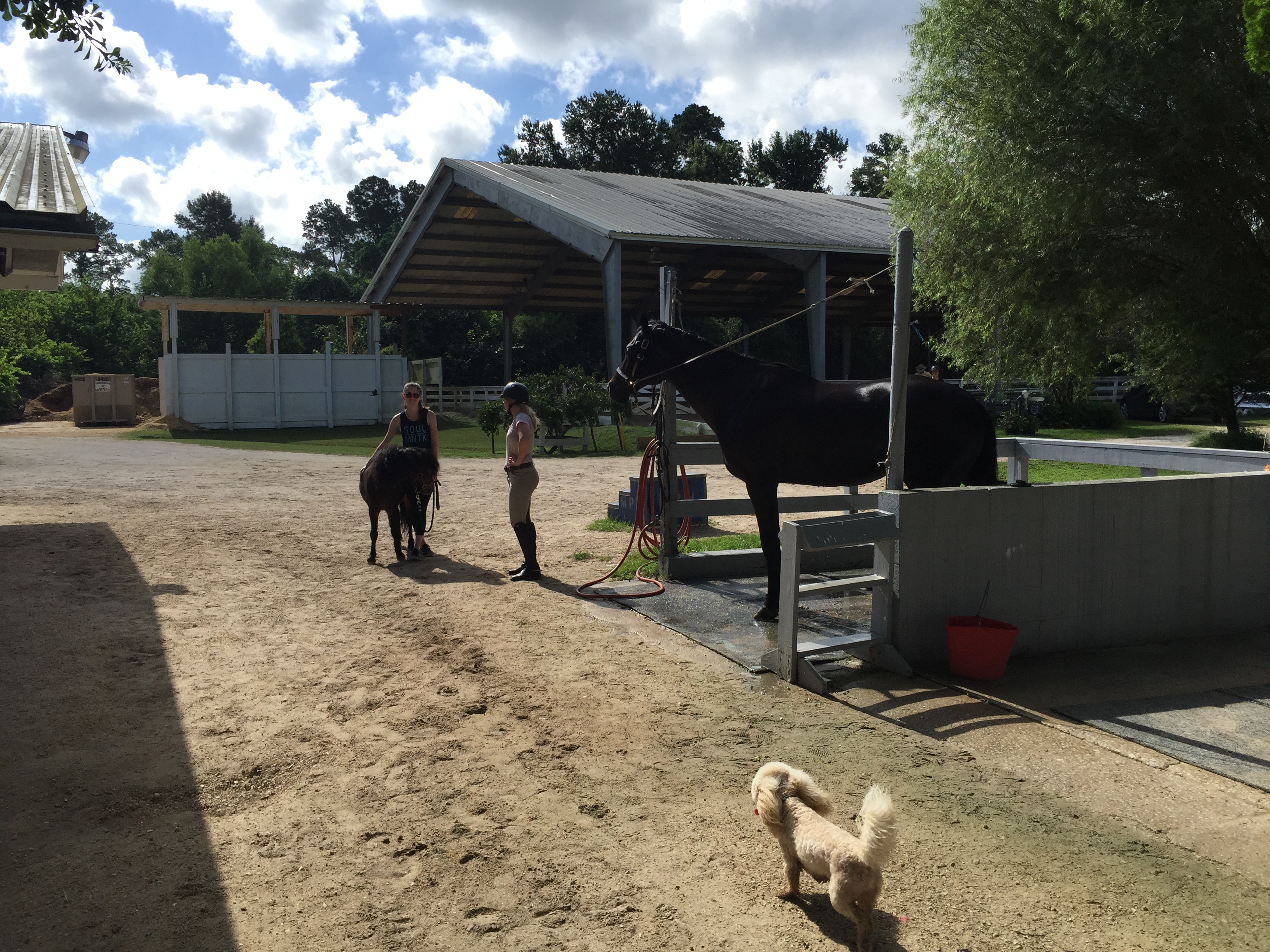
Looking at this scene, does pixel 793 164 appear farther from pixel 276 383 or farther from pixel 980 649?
pixel 980 649

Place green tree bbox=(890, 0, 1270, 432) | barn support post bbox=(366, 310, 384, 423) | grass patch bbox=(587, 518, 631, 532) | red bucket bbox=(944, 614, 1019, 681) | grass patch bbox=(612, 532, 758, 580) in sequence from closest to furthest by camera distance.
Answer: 1. red bucket bbox=(944, 614, 1019, 681)
2. grass patch bbox=(612, 532, 758, 580)
3. grass patch bbox=(587, 518, 631, 532)
4. green tree bbox=(890, 0, 1270, 432)
5. barn support post bbox=(366, 310, 384, 423)

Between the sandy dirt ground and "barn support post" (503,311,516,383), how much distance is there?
2483 centimetres

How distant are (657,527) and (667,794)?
491cm

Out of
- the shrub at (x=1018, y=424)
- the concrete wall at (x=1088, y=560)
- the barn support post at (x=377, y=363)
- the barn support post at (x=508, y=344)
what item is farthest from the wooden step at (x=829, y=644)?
the barn support post at (x=377, y=363)

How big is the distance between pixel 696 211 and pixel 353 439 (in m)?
11.0

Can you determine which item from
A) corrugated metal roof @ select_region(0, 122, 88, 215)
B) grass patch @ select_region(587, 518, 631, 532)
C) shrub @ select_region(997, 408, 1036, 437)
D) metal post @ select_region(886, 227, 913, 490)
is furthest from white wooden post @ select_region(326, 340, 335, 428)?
metal post @ select_region(886, 227, 913, 490)

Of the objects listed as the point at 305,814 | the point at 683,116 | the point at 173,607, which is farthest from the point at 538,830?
the point at 683,116

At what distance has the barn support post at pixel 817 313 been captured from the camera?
23375mm

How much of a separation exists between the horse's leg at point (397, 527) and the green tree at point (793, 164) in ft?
166

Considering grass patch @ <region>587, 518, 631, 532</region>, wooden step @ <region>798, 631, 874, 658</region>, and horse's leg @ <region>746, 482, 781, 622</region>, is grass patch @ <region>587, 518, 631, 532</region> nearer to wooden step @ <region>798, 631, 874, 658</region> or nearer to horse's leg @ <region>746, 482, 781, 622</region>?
horse's leg @ <region>746, 482, 781, 622</region>

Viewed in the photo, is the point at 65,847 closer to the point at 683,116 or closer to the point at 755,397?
the point at 755,397

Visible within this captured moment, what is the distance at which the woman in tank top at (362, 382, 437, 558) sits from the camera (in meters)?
9.03

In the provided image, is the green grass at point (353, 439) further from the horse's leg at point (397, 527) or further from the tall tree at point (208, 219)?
the tall tree at point (208, 219)

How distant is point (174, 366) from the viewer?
28.5 m
